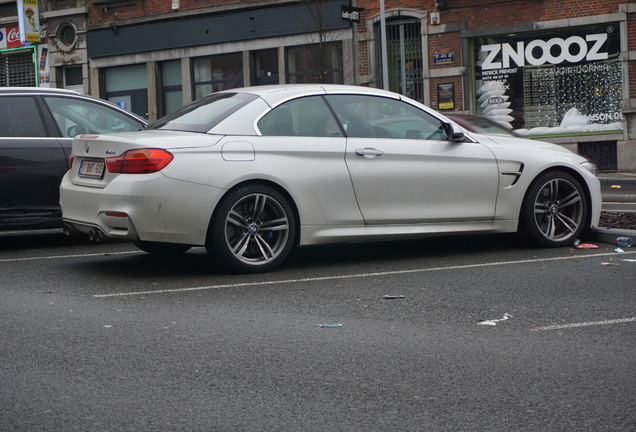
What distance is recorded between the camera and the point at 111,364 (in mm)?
4828

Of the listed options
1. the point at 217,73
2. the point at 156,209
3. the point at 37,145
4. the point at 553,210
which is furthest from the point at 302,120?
the point at 217,73

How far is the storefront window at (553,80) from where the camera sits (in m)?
22.7

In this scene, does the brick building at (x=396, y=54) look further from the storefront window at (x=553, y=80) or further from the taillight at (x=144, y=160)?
the taillight at (x=144, y=160)

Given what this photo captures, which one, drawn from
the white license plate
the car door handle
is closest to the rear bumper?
the white license plate

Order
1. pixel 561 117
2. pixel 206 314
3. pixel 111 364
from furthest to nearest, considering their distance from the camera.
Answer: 1. pixel 561 117
2. pixel 206 314
3. pixel 111 364

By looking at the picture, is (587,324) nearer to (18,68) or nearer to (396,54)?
(396,54)

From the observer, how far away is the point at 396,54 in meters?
25.4

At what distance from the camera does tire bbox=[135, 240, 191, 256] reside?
28.3 ft

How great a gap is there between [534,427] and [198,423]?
1.30 meters

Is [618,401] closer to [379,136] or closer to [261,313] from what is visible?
[261,313]

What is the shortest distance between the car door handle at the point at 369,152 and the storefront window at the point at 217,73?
19.8 metres

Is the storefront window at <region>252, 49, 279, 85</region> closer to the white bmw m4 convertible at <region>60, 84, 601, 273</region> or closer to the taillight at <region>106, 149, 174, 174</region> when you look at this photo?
the white bmw m4 convertible at <region>60, 84, 601, 273</region>

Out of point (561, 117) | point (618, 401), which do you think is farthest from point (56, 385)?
point (561, 117)

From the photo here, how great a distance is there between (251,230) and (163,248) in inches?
57.3
